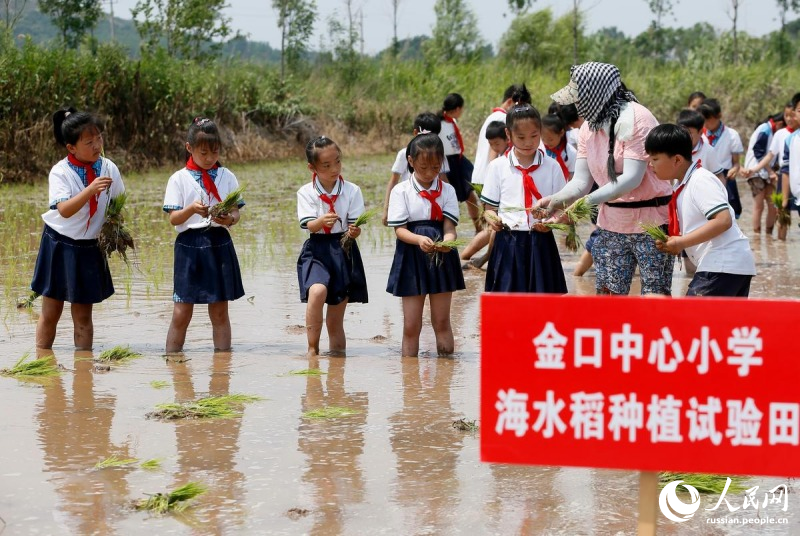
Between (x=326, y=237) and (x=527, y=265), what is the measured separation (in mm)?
1348

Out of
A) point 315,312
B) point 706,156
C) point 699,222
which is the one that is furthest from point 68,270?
point 706,156

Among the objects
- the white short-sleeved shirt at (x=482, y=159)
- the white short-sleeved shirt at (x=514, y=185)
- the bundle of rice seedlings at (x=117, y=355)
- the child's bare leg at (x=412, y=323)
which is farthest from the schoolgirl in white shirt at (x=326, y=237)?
the white short-sleeved shirt at (x=482, y=159)

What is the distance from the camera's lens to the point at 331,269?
7.16 meters

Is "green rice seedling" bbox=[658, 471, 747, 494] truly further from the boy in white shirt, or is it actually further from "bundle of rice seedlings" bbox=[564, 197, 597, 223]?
"bundle of rice seedlings" bbox=[564, 197, 597, 223]

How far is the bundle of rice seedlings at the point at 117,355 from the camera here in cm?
703

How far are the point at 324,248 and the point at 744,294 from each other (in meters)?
2.76

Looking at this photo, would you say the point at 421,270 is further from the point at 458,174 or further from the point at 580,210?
the point at 458,174

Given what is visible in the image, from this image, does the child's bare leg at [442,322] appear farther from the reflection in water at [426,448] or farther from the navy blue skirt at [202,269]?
the navy blue skirt at [202,269]

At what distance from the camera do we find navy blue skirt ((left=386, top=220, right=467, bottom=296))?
7027mm

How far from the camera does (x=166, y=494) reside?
442 centimetres

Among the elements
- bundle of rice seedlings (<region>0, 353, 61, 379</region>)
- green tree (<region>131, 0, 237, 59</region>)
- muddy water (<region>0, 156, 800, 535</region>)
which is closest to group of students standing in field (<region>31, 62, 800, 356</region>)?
muddy water (<region>0, 156, 800, 535</region>)

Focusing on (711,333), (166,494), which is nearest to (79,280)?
(166,494)

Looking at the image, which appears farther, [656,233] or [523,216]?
[523,216]

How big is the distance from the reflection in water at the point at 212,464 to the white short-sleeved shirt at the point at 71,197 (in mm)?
1419
